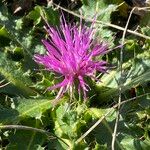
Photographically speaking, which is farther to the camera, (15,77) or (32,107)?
(15,77)

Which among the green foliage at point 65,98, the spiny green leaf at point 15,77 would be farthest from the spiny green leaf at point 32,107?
the spiny green leaf at point 15,77

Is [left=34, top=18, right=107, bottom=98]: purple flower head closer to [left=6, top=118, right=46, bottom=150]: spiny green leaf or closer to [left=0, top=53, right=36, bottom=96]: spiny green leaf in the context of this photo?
[left=6, top=118, right=46, bottom=150]: spiny green leaf

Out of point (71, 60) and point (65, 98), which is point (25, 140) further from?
point (71, 60)

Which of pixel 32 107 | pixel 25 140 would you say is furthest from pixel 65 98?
pixel 25 140

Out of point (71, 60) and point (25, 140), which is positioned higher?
point (71, 60)

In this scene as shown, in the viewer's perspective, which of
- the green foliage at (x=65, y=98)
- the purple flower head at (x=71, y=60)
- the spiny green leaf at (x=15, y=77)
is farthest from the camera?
the spiny green leaf at (x=15, y=77)

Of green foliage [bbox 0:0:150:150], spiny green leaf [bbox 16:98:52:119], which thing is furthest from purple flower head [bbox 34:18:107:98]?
spiny green leaf [bbox 16:98:52:119]

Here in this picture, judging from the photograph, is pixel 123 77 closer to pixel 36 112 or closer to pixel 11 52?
pixel 36 112

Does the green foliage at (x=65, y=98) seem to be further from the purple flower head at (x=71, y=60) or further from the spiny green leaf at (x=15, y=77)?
the purple flower head at (x=71, y=60)
